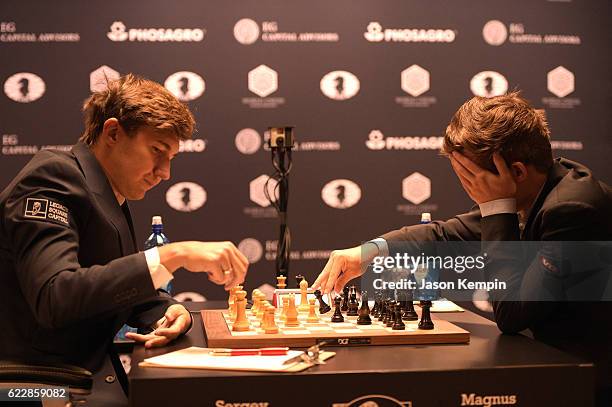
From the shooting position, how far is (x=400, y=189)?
5008 mm

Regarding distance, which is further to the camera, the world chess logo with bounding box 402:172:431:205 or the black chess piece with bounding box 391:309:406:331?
the world chess logo with bounding box 402:172:431:205

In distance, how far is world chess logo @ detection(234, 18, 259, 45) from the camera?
16.2ft

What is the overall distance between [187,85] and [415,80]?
1485mm

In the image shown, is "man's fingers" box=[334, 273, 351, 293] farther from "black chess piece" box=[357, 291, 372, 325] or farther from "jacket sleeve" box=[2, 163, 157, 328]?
"jacket sleeve" box=[2, 163, 157, 328]

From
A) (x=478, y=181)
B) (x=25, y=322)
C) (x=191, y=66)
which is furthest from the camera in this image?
(x=191, y=66)

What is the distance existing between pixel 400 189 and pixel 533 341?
301 centimetres

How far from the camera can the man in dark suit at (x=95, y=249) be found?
5.78 feet

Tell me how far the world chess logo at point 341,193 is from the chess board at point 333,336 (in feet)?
9.35

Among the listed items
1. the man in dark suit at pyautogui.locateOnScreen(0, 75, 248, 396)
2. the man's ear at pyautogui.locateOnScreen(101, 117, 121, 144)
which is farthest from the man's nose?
the man's ear at pyautogui.locateOnScreen(101, 117, 121, 144)

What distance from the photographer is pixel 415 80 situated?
5.03 metres

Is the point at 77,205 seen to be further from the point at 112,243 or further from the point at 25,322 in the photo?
the point at 25,322

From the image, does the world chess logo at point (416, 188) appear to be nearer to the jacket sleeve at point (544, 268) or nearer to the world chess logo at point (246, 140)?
the world chess logo at point (246, 140)

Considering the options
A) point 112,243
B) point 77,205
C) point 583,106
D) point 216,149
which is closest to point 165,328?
point 112,243

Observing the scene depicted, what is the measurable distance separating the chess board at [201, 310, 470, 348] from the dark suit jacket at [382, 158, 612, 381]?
21cm
